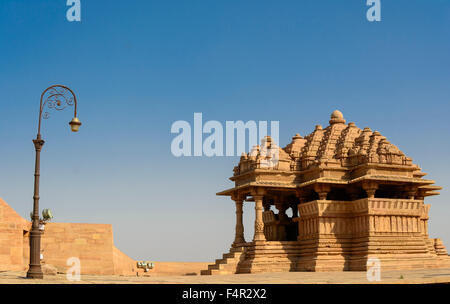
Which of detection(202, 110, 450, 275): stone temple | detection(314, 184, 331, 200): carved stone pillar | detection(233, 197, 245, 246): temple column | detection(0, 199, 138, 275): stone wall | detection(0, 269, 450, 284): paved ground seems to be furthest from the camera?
detection(233, 197, 245, 246): temple column

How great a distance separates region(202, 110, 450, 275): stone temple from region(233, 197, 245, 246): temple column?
0.05 m

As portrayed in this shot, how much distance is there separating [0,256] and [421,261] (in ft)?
63.2

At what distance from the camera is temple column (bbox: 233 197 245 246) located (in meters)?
35.0

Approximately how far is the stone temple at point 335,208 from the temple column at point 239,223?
54 mm

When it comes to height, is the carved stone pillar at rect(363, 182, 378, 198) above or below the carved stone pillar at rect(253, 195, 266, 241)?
above

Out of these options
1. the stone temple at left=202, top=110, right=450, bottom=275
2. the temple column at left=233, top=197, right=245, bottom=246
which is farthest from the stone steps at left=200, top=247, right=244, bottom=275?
the temple column at left=233, top=197, right=245, bottom=246

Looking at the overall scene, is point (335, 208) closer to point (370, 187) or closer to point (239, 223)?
point (370, 187)

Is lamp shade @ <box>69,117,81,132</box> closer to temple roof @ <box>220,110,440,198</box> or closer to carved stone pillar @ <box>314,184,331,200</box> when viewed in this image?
temple roof @ <box>220,110,440,198</box>

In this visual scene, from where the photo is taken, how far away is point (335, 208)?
32.0 meters

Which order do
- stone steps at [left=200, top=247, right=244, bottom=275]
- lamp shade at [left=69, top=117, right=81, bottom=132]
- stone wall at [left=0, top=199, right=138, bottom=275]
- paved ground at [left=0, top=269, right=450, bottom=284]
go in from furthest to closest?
stone wall at [left=0, top=199, right=138, bottom=275]
stone steps at [left=200, top=247, right=244, bottom=275]
lamp shade at [left=69, top=117, right=81, bottom=132]
paved ground at [left=0, top=269, right=450, bottom=284]
